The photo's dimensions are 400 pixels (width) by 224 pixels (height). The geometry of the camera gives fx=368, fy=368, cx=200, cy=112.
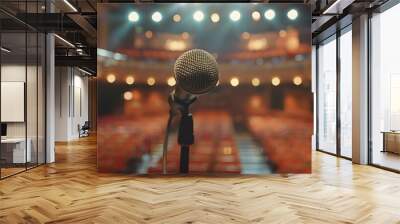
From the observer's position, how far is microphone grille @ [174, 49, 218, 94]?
4410 millimetres

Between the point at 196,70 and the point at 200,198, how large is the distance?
1.59m

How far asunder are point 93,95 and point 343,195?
60.6 ft

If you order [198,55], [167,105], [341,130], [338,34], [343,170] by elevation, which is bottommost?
[343,170]

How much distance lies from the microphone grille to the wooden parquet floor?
143 cm

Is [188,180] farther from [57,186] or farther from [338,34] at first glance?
[338,34]

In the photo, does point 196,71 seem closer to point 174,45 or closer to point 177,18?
point 174,45

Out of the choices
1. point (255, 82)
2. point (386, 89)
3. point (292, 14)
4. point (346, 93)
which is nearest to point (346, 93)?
point (346, 93)

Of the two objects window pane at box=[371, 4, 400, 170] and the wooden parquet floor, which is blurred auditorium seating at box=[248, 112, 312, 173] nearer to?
the wooden parquet floor

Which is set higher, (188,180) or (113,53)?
(113,53)

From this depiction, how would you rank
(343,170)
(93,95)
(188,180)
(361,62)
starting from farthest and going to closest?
(93,95), (361,62), (343,170), (188,180)

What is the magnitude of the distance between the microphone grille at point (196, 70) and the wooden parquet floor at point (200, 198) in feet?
4.68

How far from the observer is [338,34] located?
9.11 metres

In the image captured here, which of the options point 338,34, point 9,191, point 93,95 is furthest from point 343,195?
point 93,95

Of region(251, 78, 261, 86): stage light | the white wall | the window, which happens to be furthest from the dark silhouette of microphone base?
the white wall
